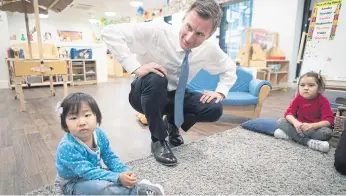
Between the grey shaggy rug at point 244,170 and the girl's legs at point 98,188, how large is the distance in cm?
21

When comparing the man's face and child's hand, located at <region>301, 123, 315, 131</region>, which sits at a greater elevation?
the man's face

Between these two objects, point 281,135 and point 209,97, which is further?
point 281,135

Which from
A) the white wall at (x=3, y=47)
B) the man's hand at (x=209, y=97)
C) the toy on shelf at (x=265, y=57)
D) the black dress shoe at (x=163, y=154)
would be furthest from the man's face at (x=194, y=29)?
the white wall at (x=3, y=47)

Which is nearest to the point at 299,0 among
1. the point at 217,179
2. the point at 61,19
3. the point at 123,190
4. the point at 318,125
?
the point at 318,125

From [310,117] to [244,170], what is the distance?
79 cm

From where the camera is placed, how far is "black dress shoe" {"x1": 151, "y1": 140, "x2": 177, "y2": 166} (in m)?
1.17

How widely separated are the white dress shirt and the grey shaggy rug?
407mm

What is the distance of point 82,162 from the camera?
2.49 ft

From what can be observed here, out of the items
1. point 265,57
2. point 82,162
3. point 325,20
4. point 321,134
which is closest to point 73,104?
point 82,162

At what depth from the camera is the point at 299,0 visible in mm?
4516

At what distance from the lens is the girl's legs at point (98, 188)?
30.0 inches

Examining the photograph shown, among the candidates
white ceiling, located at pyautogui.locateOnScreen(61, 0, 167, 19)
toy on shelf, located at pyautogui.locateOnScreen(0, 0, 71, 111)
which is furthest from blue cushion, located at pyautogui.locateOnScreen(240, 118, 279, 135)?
white ceiling, located at pyautogui.locateOnScreen(61, 0, 167, 19)

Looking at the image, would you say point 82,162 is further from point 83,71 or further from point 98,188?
point 83,71

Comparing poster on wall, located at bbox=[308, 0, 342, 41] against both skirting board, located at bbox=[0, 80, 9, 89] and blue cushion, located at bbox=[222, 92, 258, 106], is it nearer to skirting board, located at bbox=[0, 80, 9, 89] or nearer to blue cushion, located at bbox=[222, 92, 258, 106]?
blue cushion, located at bbox=[222, 92, 258, 106]
